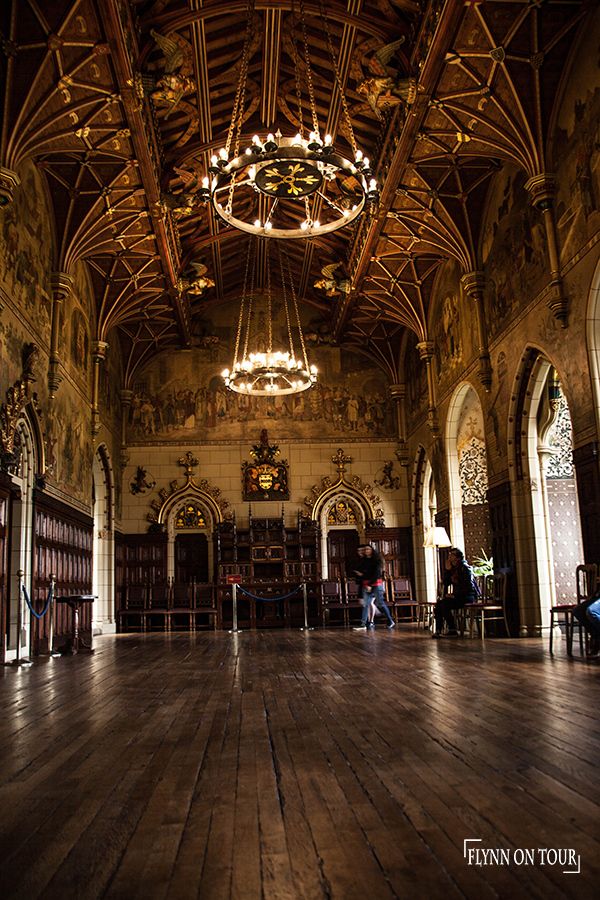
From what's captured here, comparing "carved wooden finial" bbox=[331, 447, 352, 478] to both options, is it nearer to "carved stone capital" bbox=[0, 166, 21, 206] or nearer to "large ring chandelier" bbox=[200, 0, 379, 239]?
"large ring chandelier" bbox=[200, 0, 379, 239]

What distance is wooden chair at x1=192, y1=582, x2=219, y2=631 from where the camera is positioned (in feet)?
63.8

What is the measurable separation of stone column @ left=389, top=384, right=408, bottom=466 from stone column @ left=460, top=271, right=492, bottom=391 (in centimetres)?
729

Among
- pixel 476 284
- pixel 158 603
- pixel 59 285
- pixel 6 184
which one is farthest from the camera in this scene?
pixel 158 603

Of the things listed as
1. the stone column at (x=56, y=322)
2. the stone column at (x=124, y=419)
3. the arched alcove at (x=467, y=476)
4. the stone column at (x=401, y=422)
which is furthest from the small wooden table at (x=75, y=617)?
the stone column at (x=401, y=422)

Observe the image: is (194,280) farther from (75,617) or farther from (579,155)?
(579,155)

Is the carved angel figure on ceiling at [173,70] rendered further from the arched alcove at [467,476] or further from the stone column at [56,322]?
the arched alcove at [467,476]

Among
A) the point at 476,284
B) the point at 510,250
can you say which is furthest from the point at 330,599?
the point at 510,250

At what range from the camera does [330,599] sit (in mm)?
20094

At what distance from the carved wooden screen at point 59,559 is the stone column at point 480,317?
8302mm

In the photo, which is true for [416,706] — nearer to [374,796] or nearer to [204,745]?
[204,745]

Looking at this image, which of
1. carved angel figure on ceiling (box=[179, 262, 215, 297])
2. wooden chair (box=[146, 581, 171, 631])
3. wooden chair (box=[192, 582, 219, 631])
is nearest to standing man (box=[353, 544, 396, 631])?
wooden chair (box=[192, 582, 219, 631])

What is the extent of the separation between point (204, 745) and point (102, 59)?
31.6ft

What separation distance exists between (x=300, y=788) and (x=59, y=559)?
11.9 m

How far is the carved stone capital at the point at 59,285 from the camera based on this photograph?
13.8 metres
